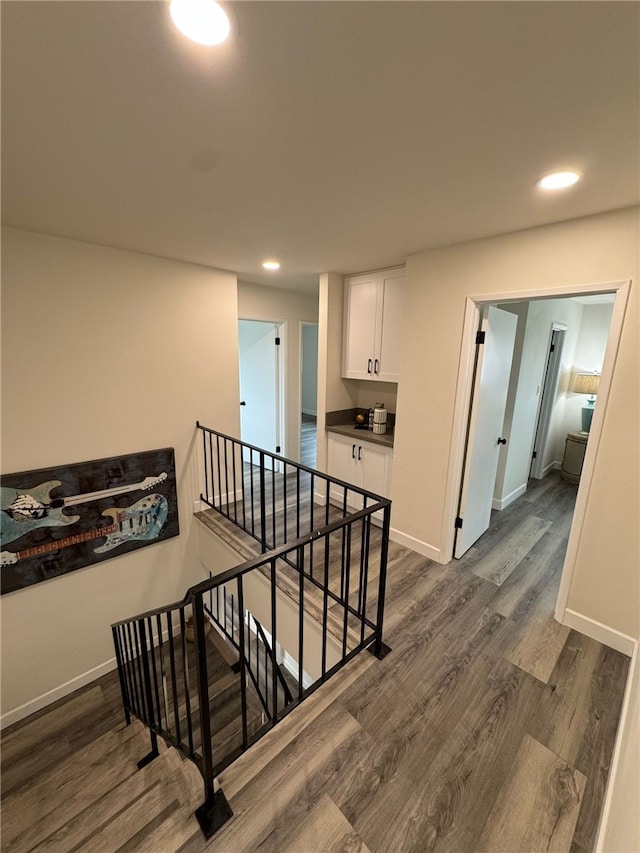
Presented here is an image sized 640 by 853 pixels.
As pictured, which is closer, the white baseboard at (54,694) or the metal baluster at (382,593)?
the metal baluster at (382,593)

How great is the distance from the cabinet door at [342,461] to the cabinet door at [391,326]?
32.1 inches

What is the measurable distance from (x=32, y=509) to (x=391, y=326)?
3.35 metres

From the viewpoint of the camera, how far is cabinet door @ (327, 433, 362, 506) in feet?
11.9

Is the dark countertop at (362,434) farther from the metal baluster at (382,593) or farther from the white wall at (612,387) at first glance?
the metal baluster at (382,593)

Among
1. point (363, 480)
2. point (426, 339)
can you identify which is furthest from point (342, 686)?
point (426, 339)

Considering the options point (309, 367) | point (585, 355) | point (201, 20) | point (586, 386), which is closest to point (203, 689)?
point (201, 20)

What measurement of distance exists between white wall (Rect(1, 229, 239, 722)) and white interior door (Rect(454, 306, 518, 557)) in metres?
2.39

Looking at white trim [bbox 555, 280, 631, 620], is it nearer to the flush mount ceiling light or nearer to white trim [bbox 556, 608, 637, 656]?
white trim [bbox 556, 608, 637, 656]

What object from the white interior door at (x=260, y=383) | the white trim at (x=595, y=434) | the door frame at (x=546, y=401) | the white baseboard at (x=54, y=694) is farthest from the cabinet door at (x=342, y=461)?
the door frame at (x=546, y=401)

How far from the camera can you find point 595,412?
6.63ft

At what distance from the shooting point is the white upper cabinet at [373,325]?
10.6 feet

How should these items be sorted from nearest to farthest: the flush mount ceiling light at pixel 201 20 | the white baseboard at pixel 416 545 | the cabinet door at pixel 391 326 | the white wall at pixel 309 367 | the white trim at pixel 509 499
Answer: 1. the flush mount ceiling light at pixel 201 20
2. the white baseboard at pixel 416 545
3. the cabinet door at pixel 391 326
4. the white trim at pixel 509 499
5. the white wall at pixel 309 367

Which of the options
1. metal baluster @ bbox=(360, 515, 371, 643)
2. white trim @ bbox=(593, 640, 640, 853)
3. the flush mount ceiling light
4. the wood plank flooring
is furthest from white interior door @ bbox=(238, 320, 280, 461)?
white trim @ bbox=(593, 640, 640, 853)

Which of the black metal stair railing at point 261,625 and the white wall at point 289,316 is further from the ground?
the white wall at point 289,316
